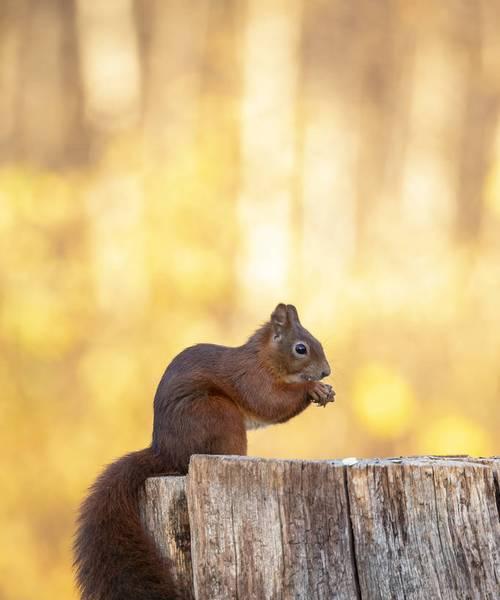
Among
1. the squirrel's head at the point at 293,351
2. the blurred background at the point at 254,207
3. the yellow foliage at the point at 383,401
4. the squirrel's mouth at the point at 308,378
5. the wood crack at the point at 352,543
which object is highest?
the blurred background at the point at 254,207

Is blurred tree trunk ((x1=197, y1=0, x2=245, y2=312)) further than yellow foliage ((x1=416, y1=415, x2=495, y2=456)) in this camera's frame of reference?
Yes

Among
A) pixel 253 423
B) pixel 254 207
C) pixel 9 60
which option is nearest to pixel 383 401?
pixel 254 207

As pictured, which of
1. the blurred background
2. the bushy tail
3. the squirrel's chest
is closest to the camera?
the bushy tail

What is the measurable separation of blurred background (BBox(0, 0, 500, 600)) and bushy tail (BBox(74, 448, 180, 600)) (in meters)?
3.09

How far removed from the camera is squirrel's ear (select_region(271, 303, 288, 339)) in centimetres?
246

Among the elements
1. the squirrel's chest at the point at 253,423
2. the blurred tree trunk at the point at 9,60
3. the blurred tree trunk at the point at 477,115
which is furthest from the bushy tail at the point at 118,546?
the blurred tree trunk at the point at 477,115

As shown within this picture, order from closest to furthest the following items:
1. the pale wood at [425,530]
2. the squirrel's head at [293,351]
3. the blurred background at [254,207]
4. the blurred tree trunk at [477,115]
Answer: the pale wood at [425,530]
the squirrel's head at [293,351]
the blurred background at [254,207]
the blurred tree trunk at [477,115]

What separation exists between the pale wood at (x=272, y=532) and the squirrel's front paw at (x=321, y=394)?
64cm

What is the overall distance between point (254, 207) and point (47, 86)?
4.08 feet

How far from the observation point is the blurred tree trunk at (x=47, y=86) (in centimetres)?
549

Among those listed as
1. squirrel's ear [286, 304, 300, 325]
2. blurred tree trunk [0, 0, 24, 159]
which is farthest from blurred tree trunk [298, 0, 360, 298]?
squirrel's ear [286, 304, 300, 325]

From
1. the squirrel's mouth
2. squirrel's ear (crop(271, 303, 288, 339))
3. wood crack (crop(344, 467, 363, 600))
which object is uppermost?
squirrel's ear (crop(271, 303, 288, 339))

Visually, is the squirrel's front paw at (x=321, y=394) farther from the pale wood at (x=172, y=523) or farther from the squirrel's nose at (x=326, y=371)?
the pale wood at (x=172, y=523)

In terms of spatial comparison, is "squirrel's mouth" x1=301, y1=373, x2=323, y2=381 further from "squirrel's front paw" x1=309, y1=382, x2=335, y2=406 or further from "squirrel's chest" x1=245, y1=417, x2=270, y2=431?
"squirrel's chest" x1=245, y1=417, x2=270, y2=431
